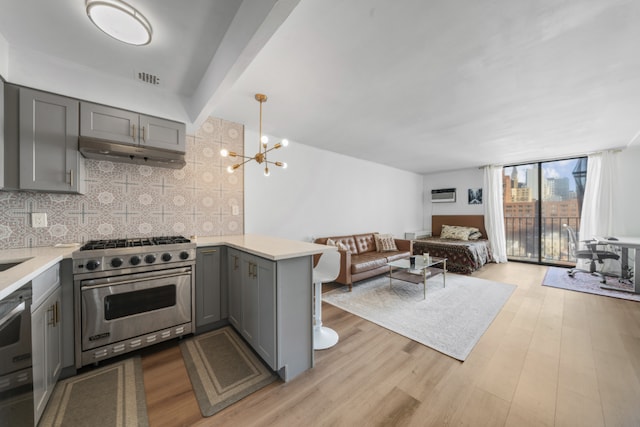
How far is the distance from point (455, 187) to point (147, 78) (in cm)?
717

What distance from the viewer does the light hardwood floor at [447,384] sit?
141 cm

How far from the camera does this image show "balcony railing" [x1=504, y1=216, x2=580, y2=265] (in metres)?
5.28

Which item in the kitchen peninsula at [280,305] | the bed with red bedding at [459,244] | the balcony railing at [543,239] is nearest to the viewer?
the kitchen peninsula at [280,305]

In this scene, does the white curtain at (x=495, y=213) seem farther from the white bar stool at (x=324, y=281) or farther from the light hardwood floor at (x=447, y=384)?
the white bar stool at (x=324, y=281)

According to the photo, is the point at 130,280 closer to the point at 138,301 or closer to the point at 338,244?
the point at 138,301

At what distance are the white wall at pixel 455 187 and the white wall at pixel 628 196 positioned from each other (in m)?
2.19

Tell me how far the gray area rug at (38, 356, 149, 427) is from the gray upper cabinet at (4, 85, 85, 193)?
5.00ft

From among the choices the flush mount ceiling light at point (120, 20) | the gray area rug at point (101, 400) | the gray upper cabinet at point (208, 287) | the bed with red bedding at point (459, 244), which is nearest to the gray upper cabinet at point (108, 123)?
the flush mount ceiling light at point (120, 20)

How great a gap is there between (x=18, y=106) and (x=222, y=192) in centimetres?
176

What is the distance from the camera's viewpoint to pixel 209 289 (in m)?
2.37

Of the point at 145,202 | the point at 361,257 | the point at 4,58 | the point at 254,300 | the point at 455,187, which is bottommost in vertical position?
the point at 361,257

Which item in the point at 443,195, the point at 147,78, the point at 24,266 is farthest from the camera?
the point at 443,195

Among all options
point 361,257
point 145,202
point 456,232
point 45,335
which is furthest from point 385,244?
point 45,335

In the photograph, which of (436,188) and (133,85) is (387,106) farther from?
(436,188)
